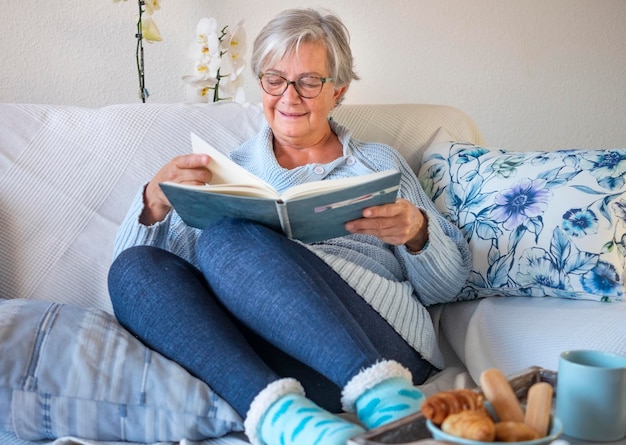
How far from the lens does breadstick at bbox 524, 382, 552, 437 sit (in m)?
0.83

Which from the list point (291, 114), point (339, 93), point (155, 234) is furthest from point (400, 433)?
point (339, 93)

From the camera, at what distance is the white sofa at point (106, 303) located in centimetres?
116

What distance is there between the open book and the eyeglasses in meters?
0.32

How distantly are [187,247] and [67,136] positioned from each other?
367 millimetres

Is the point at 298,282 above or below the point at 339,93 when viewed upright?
below

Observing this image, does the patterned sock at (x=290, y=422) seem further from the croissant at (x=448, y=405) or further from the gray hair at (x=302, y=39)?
the gray hair at (x=302, y=39)

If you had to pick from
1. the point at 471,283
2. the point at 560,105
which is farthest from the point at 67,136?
the point at 560,105

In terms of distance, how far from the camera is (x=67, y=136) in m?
1.67

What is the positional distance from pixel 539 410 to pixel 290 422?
316mm

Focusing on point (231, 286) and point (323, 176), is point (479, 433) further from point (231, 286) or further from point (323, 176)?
point (323, 176)

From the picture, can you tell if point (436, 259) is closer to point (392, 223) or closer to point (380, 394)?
point (392, 223)

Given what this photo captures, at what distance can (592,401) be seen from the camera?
955 millimetres

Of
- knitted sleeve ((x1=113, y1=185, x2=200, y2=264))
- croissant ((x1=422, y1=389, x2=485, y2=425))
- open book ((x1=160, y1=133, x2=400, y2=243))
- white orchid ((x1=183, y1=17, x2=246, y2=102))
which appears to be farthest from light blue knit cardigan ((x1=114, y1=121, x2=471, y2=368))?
croissant ((x1=422, y1=389, x2=485, y2=425))

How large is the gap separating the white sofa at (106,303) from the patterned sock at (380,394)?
0.59ft
